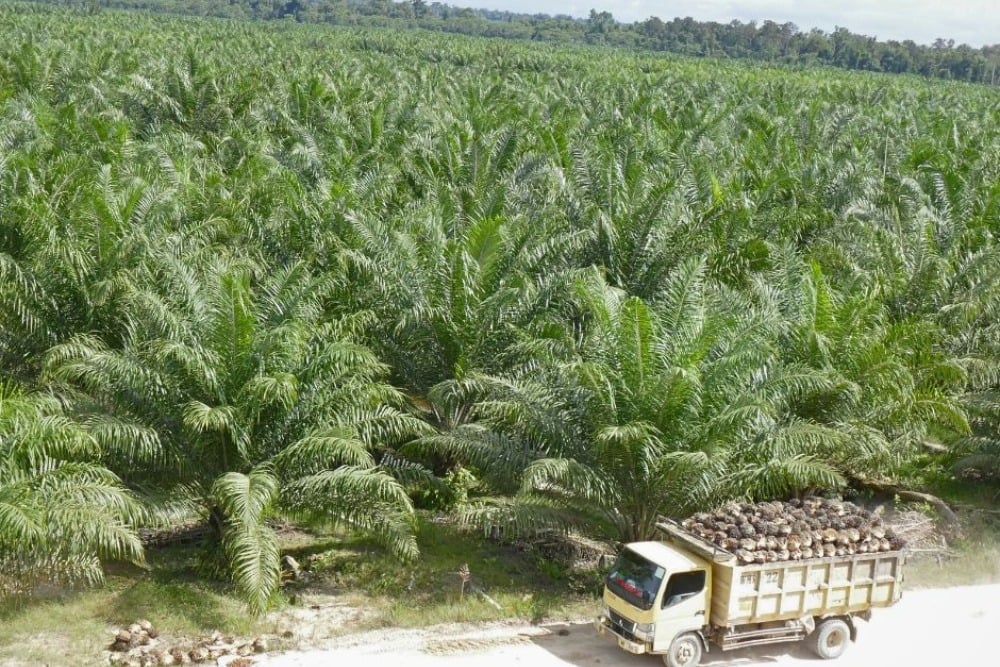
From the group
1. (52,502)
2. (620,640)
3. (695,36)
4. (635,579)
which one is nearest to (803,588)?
(635,579)

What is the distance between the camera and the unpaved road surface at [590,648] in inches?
428

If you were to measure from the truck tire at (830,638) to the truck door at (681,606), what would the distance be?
52.3 inches

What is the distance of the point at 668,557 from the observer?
1074 cm

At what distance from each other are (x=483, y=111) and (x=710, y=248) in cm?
1762

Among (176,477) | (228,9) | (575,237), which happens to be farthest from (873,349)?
(228,9)

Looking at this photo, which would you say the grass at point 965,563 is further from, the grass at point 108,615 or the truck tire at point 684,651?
the grass at point 108,615

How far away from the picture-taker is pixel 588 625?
1192 centimetres

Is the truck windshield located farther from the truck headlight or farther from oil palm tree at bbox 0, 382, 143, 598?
oil palm tree at bbox 0, 382, 143, 598

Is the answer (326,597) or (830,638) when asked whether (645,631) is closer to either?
(830,638)

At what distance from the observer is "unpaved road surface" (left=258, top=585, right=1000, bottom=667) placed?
1088cm

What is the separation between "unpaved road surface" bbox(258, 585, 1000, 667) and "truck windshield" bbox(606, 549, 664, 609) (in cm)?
74

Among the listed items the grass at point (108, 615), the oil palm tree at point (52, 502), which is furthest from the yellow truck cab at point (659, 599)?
the oil palm tree at point (52, 502)

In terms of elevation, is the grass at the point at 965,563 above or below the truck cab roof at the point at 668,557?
below

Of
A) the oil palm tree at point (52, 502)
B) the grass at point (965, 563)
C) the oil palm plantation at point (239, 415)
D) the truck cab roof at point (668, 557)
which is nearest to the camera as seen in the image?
the oil palm tree at point (52, 502)
